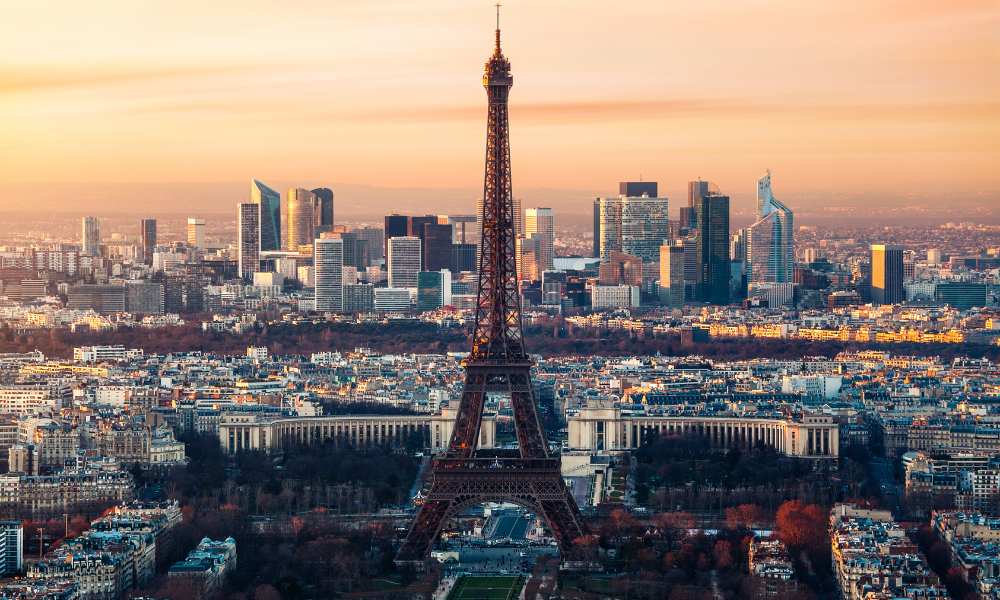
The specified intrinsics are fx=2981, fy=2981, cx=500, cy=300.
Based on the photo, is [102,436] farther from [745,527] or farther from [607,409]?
[745,527]

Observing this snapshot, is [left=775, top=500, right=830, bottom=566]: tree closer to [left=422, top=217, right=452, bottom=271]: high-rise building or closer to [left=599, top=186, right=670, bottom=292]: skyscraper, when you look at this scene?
[left=422, top=217, right=452, bottom=271]: high-rise building

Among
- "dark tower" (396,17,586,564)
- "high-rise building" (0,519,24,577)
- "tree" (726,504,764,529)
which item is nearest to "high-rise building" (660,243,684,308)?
"dark tower" (396,17,586,564)

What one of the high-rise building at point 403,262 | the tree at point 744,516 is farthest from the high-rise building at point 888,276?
the tree at point 744,516

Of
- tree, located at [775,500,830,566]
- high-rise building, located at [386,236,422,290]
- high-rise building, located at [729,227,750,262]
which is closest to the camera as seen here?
tree, located at [775,500,830,566]

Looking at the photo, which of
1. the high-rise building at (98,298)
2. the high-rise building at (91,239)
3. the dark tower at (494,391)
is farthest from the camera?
the high-rise building at (91,239)

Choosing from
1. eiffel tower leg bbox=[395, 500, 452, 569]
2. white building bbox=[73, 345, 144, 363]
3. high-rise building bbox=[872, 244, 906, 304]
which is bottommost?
eiffel tower leg bbox=[395, 500, 452, 569]

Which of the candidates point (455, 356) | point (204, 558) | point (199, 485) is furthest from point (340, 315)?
point (204, 558)

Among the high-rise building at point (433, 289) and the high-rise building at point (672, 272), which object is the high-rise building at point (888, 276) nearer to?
the high-rise building at point (672, 272)
